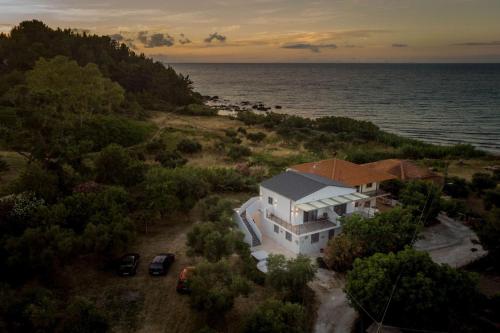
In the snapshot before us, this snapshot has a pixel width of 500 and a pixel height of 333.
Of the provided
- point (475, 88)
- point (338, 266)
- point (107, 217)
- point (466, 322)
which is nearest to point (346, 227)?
point (338, 266)

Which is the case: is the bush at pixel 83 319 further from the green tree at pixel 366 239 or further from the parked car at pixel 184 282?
the green tree at pixel 366 239

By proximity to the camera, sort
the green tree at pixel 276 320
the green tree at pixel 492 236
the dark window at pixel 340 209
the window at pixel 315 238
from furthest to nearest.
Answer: the dark window at pixel 340 209 < the window at pixel 315 238 < the green tree at pixel 492 236 < the green tree at pixel 276 320

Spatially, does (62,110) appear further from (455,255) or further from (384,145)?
(384,145)

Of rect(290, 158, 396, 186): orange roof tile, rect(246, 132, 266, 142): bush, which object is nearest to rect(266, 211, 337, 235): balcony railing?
rect(290, 158, 396, 186): orange roof tile

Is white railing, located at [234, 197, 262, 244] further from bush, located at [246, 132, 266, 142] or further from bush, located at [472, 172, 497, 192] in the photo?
bush, located at [246, 132, 266, 142]

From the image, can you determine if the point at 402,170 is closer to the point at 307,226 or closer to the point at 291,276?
the point at 307,226

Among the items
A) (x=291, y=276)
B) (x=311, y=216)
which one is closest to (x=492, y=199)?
(x=311, y=216)

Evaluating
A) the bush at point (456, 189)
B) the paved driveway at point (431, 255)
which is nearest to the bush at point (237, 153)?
the bush at point (456, 189)
